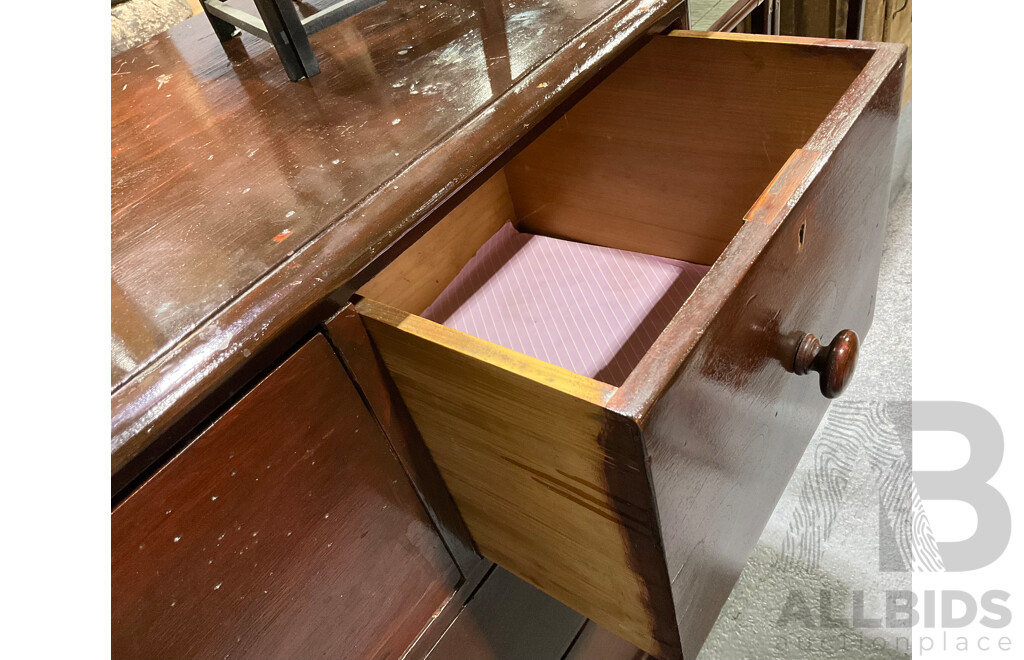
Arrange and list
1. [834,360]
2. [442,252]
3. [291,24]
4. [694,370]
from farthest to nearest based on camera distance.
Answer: [442,252]
[291,24]
[834,360]
[694,370]

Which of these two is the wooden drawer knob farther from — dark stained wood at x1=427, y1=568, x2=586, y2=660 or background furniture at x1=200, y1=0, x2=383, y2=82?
background furniture at x1=200, y1=0, x2=383, y2=82

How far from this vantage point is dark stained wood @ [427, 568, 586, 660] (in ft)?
2.12

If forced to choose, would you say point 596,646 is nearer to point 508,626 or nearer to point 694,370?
point 508,626

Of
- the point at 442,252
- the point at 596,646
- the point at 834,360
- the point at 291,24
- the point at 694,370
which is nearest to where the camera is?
the point at 694,370

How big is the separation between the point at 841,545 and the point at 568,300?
→ 0.54 m

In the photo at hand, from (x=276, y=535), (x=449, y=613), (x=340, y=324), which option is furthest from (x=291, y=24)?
(x=449, y=613)

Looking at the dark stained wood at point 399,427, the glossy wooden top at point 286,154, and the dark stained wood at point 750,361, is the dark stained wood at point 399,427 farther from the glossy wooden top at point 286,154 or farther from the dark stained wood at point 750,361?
the dark stained wood at point 750,361

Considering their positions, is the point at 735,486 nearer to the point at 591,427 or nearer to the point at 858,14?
the point at 591,427

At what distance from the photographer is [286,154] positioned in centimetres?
53

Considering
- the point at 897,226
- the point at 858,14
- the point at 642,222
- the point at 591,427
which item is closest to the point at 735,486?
the point at 591,427

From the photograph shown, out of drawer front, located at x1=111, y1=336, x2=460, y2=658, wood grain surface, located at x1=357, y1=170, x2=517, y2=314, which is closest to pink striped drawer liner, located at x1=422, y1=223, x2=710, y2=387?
wood grain surface, located at x1=357, y1=170, x2=517, y2=314

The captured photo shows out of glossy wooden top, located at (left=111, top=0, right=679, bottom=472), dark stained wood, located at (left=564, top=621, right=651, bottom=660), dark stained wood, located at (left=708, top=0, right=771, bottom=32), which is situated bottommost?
dark stained wood, located at (left=564, top=621, right=651, bottom=660)

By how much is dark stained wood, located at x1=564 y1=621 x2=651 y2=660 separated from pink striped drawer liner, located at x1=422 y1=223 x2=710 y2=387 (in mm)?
300

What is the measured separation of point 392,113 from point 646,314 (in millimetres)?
419
